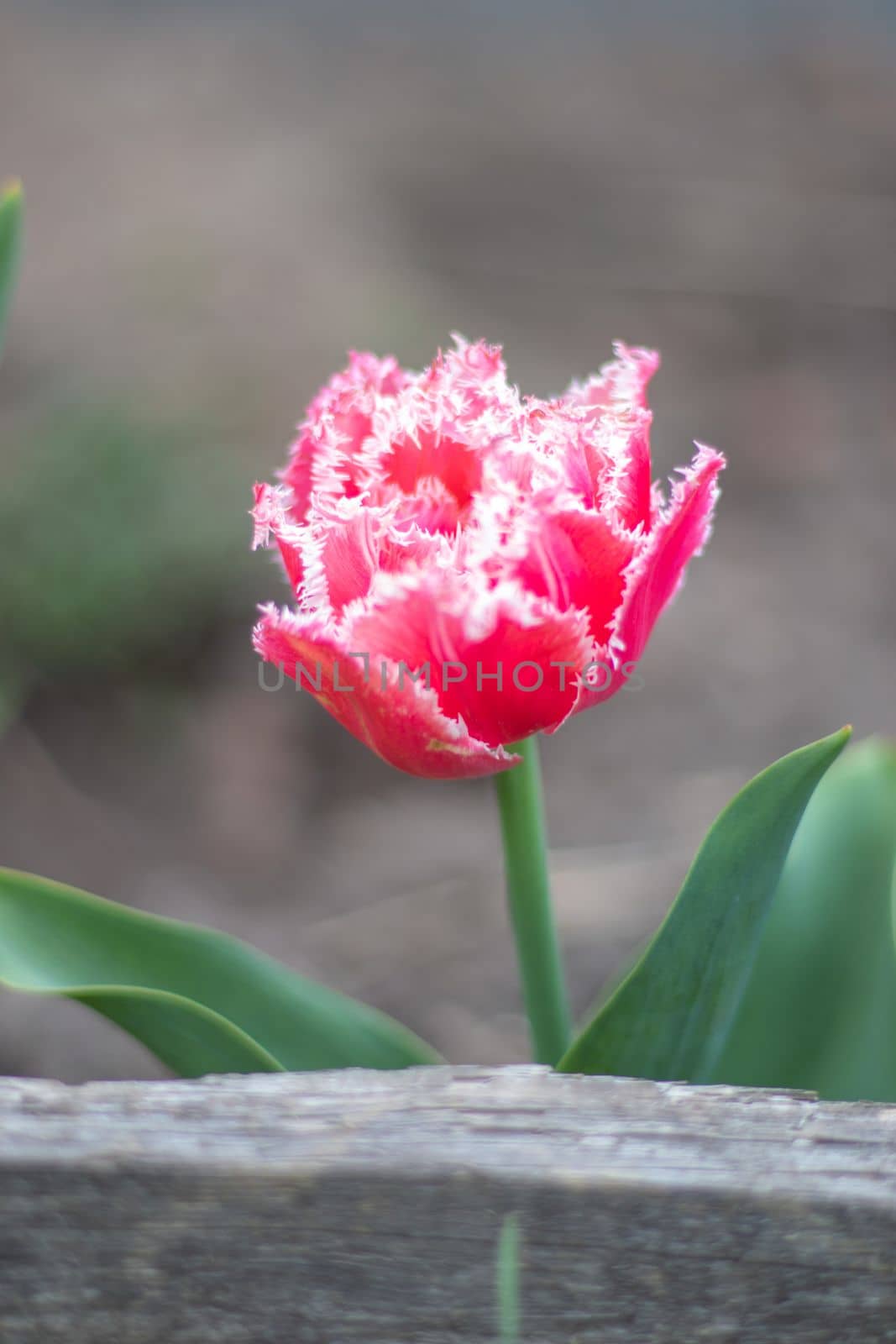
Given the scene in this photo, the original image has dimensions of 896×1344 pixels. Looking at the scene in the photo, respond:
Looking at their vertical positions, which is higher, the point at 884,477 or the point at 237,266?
the point at 237,266

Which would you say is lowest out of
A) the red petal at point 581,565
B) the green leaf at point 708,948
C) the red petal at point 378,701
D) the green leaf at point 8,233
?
the green leaf at point 708,948

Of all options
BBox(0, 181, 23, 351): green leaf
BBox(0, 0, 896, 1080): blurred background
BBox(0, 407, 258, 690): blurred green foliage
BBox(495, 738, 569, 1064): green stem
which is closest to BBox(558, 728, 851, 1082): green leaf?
BBox(495, 738, 569, 1064): green stem

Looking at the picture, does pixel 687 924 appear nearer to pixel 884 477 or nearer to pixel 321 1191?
pixel 321 1191

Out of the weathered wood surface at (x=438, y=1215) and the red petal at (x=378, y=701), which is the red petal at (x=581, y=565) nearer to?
the red petal at (x=378, y=701)

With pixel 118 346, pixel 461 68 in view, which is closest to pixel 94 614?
pixel 118 346

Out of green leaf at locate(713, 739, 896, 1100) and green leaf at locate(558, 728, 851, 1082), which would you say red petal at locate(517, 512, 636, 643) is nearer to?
green leaf at locate(558, 728, 851, 1082)

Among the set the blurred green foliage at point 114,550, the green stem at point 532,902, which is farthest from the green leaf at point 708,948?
the blurred green foliage at point 114,550
